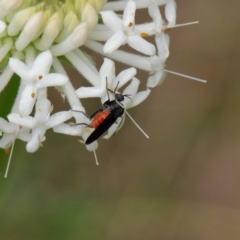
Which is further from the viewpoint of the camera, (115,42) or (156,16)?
(156,16)

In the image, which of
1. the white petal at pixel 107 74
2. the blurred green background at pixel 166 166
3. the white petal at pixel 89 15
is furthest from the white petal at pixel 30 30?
the blurred green background at pixel 166 166

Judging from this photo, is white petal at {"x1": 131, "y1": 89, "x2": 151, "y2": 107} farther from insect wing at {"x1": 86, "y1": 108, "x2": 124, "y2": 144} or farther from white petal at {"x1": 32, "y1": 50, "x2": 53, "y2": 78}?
white petal at {"x1": 32, "y1": 50, "x2": 53, "y2": 78}

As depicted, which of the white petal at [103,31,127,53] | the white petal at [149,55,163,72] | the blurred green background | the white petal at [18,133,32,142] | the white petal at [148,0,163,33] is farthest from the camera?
the blurred green background

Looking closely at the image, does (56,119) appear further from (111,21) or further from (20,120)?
(111,21)

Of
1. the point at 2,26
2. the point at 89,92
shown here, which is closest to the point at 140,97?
the point at 89,92

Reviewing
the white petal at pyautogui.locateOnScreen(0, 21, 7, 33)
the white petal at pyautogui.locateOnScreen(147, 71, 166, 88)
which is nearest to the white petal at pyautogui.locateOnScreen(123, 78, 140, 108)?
the white petal at pyautogui.locateOnScreen(147, 71, 166, 88)

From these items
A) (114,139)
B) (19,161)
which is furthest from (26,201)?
(114,139)
